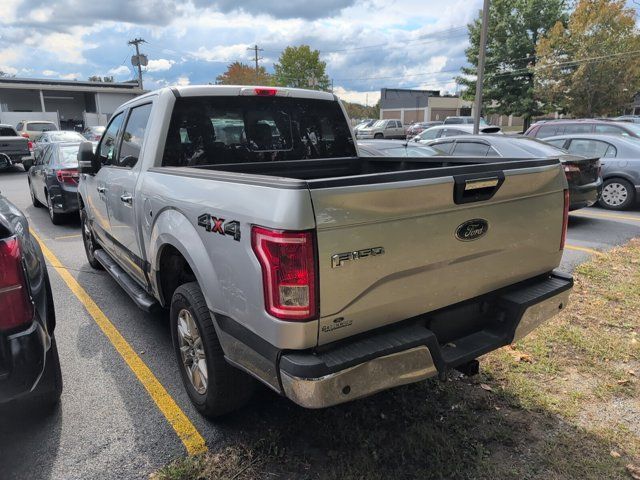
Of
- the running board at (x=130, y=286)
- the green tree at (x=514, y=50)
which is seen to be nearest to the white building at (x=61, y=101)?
the green tree at (x=514, y=50)

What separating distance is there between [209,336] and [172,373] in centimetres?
116

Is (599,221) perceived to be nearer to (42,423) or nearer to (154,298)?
(154,298)

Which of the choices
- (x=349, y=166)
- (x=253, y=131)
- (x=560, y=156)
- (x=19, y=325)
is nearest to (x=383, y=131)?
(x=560, y=156)

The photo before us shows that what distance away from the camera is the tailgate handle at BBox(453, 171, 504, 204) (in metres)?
2.36

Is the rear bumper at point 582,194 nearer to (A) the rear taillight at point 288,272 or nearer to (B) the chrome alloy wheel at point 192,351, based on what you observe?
(B) the chrome alloy wheel at point 192,351

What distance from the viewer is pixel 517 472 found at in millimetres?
2541

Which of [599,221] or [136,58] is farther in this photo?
[136,58]

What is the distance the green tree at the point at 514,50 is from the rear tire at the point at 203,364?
3622 centimetres

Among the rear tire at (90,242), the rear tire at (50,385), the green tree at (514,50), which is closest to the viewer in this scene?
the rear tire at (50,385)

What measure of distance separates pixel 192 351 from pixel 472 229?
6.20ft

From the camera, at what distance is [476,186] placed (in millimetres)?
2420

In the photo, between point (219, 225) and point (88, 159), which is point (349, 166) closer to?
point (219, 225)

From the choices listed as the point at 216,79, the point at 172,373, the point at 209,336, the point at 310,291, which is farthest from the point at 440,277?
the point at 216,79

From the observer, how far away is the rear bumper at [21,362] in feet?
7.55
